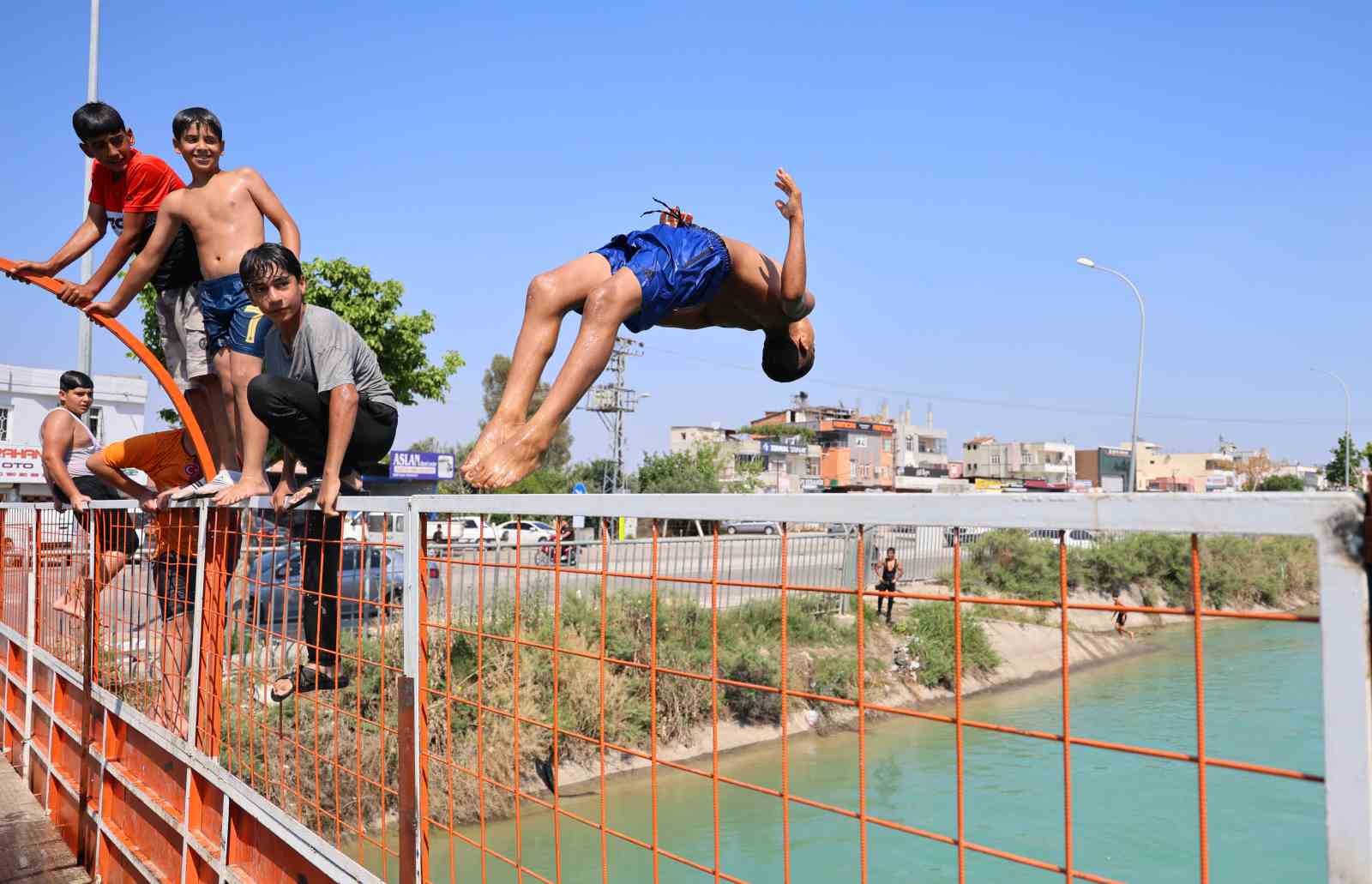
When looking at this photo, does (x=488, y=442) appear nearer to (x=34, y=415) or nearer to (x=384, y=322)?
(x=384, y=322)

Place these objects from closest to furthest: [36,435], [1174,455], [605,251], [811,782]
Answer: [605,251], [811,782], [36,435], [1174,455]

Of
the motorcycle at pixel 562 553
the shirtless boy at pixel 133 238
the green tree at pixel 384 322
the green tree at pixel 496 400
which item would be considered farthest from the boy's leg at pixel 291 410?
the green tree at pixel 496 400

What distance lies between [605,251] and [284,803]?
1768 millimetres

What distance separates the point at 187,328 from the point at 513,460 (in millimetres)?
2641

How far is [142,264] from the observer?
13.5 ft

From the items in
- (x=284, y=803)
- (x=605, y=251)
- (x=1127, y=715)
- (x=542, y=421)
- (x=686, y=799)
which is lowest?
(x=686, y=799)

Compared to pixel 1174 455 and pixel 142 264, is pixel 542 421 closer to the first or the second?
pixel 142 264

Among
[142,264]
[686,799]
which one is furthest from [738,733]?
[142,264]

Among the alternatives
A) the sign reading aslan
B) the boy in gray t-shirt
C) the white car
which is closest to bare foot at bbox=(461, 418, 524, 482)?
the white car

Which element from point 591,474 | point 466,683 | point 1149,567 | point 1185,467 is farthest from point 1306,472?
point 466,683

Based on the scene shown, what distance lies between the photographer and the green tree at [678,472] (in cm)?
3347

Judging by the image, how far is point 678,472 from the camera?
3559 cm

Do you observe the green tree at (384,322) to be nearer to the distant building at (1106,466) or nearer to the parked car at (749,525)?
the parked car at (749,525)

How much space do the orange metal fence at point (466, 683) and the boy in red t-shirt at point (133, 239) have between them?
2.88 ft
